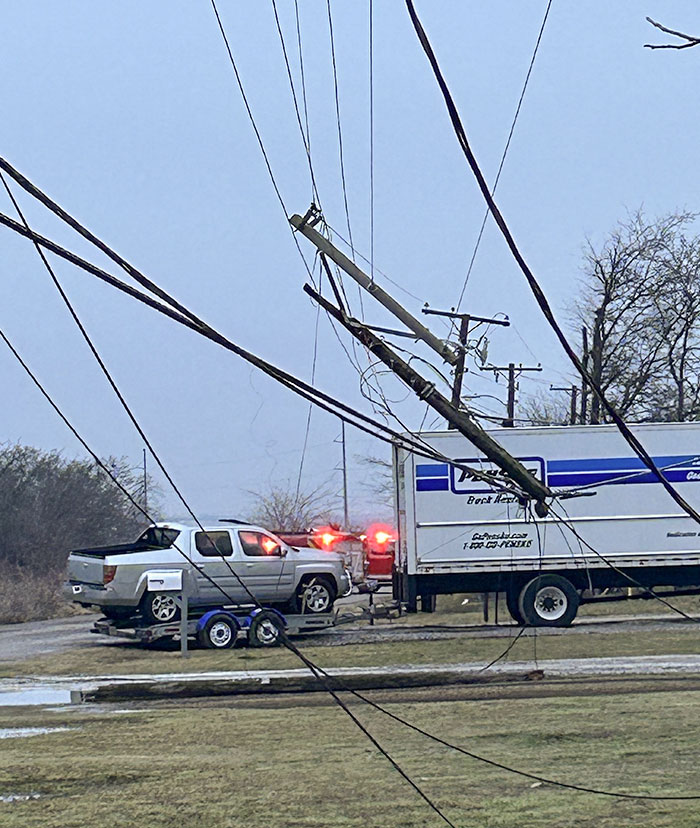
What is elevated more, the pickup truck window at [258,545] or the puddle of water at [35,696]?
the pickup truck window at [258,545]

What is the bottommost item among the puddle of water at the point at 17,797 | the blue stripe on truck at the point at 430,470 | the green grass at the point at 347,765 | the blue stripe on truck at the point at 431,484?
the puddle of water at the point at 17,797

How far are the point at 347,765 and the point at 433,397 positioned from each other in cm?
392

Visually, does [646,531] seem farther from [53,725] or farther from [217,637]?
[53,725]

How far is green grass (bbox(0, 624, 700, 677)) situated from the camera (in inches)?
675

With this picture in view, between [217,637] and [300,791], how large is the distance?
1062 cm

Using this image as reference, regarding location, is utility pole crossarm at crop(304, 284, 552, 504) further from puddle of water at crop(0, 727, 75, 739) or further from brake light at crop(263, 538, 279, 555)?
brake light at crop(263, 538, 279, 555)

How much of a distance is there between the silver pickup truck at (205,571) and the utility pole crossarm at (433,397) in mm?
12621

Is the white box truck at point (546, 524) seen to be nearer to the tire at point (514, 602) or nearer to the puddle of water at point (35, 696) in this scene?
the tire at point (514, 602)

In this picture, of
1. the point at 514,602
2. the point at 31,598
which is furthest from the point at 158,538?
the point at 31,598

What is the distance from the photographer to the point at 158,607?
19844mm

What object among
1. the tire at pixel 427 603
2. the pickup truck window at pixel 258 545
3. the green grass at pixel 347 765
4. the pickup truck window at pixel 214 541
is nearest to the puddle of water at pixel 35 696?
the green grass at pixel 347 765

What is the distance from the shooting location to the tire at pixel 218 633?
19.1m

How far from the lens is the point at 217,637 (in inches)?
755

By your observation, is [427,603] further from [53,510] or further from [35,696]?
[53,510]
